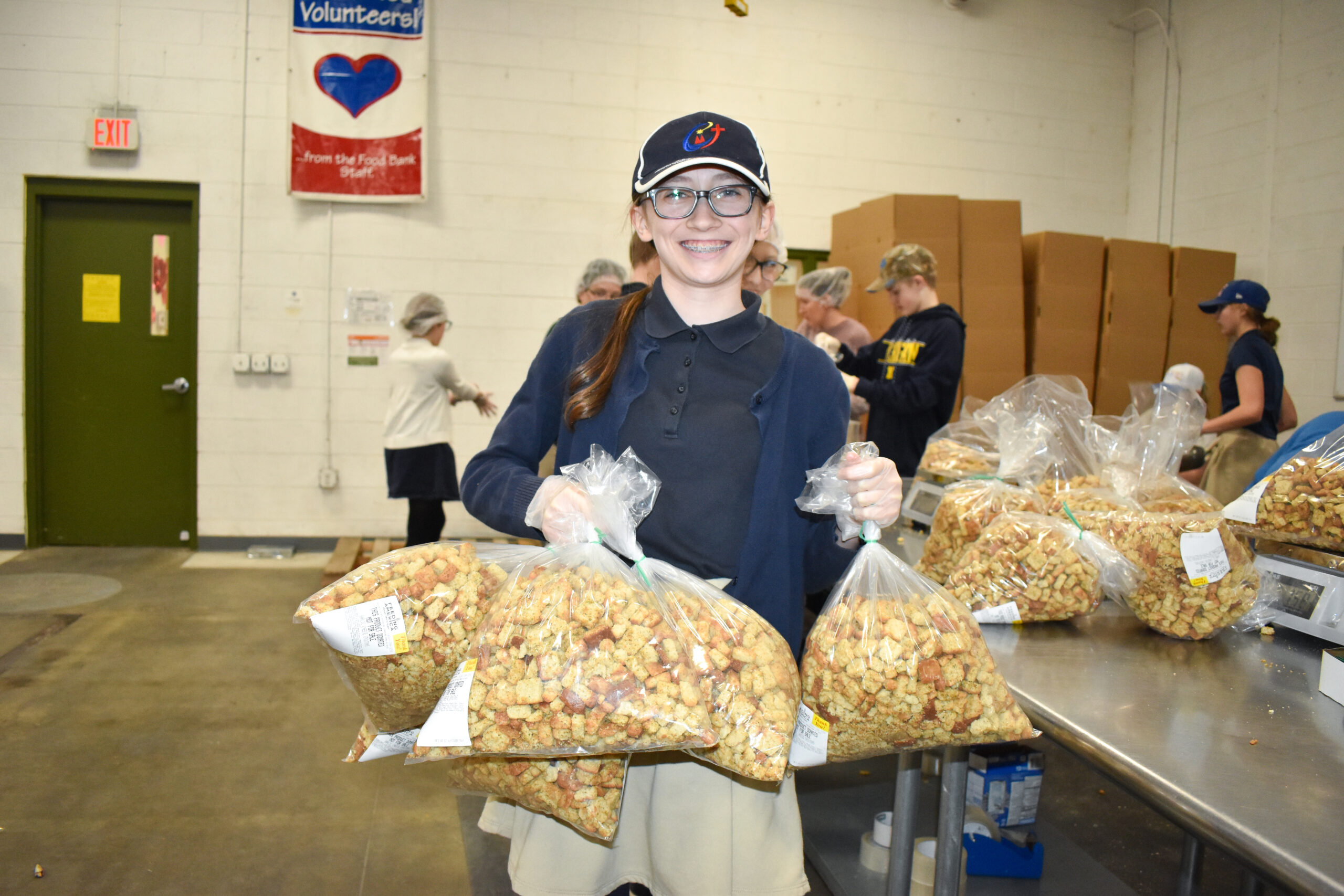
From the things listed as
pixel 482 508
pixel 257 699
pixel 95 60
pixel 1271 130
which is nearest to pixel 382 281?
pixel 95 60

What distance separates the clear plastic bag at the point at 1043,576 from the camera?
1370 mm

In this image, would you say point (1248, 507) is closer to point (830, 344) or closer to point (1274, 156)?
point (830, 344)

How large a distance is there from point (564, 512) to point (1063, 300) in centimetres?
420

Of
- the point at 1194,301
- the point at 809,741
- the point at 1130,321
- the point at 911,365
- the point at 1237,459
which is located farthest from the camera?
the point at 1194,301

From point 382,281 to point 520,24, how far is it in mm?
1680

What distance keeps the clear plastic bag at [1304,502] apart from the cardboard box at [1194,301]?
3.78 metres

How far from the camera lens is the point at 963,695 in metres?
0.95

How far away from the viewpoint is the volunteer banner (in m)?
4.70

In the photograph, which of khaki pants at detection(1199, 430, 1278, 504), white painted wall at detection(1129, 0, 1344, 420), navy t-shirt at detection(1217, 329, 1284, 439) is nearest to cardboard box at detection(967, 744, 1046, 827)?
khaki pants at detection(1199, 430, 1278, 504)

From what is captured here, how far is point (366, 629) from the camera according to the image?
2.91 ft

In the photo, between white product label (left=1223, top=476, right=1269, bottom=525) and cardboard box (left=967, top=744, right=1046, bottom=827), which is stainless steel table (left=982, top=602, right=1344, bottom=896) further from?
cardboard box (left=967, top=744, right=1046, bottom=827)

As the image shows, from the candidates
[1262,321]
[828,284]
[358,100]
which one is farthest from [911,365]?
[358,100]

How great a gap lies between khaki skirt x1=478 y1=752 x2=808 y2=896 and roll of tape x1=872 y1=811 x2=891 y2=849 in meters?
0.95

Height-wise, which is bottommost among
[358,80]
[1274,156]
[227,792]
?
[227,792]
